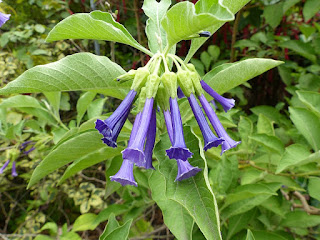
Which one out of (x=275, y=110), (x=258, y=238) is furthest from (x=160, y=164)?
(x=275, y=110)

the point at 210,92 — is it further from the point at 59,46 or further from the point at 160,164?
the point at 59,46

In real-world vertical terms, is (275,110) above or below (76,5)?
below

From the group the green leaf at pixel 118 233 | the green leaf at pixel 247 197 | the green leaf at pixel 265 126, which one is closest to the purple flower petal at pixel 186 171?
the green leaf at pixel 118 233

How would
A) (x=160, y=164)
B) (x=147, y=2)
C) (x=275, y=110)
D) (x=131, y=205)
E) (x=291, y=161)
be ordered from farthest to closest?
1. (x=275, y=110)
2. (x=131, y=205)
3. (x=291, y=161)
4. (x=147, y=2)
5. (x=160, y=164)

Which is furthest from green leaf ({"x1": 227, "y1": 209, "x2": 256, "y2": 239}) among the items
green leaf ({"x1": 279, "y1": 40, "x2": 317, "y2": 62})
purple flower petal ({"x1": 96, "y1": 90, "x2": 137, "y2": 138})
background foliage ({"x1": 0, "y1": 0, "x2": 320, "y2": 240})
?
green leaf ({"x1": 279, "y1": 40, "x2": 317, "y2": 62})

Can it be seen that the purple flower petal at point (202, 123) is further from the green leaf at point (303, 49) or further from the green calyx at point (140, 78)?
the green leaf at point (303, 49)

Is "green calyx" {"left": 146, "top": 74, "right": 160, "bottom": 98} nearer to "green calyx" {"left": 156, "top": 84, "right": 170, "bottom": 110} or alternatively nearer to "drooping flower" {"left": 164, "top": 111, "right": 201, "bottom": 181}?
"green calyx" {"left": 156, "top": 84, "right": 170, "bottom": 110}
